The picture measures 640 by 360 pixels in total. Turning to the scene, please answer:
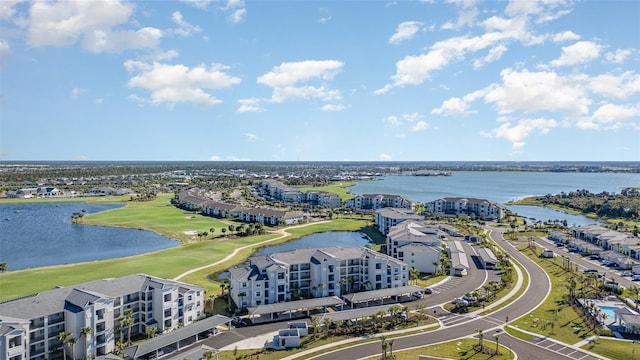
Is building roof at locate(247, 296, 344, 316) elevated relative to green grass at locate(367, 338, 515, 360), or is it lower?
elevated

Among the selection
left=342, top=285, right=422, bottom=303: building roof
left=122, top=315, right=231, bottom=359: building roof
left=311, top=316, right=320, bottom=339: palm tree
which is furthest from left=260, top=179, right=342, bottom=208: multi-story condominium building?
left=122, top=315, right=231, bottom=359: building roof

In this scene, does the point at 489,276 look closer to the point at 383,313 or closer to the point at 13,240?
the point at 383,313

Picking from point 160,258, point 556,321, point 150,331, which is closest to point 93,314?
point 150,331

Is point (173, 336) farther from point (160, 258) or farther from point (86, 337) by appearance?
point (160, 258)

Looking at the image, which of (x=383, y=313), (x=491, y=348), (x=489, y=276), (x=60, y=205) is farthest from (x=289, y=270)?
(x=60, y=205)

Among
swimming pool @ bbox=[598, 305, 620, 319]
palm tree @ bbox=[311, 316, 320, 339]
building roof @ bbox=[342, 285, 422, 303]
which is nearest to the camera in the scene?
palm tree @ bbox=[311, 316, 320, 339]

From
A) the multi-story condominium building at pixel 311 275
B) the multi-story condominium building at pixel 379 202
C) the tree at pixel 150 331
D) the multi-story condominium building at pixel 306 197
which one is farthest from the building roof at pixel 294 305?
the multi-story condominium building at pixel 306 197

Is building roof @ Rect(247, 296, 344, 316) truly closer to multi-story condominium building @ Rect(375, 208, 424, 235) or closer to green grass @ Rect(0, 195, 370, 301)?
green grass @ Rect(0, 195, 370, 301)
